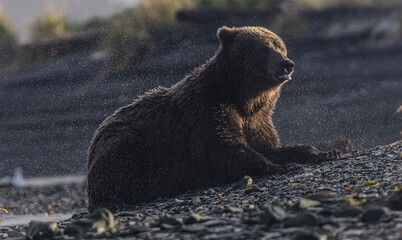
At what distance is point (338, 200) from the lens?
3.50m

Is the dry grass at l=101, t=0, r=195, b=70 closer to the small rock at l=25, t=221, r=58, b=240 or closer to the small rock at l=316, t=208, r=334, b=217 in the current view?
the small rock at l=25, t=221, r=58, b=240

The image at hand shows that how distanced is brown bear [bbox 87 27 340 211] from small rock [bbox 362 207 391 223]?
2049mm

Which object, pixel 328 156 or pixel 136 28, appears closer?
pixel 328 156

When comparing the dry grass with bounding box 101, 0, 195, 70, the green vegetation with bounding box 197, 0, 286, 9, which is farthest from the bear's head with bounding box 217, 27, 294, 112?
the green vegetation with bounding box 197, 0, 286, 9

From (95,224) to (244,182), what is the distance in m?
1.76

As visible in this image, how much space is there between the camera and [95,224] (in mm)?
3477

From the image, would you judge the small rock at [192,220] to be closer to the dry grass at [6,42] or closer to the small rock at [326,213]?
the small rock at [326,213]

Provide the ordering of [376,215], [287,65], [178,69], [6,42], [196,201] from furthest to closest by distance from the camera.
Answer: [6,42]
[178,69]
[287,65]
[196,201]
[376,215]

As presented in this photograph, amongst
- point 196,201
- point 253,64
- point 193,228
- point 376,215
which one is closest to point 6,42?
point 253,64

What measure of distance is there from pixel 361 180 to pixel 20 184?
6.99 m

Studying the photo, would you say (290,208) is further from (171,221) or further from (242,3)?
(242,3)

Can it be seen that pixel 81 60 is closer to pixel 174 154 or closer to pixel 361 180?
pixel 174 154

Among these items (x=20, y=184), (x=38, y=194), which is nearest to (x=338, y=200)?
(x=38, y=194)

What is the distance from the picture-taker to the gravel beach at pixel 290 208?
3.00 metres
